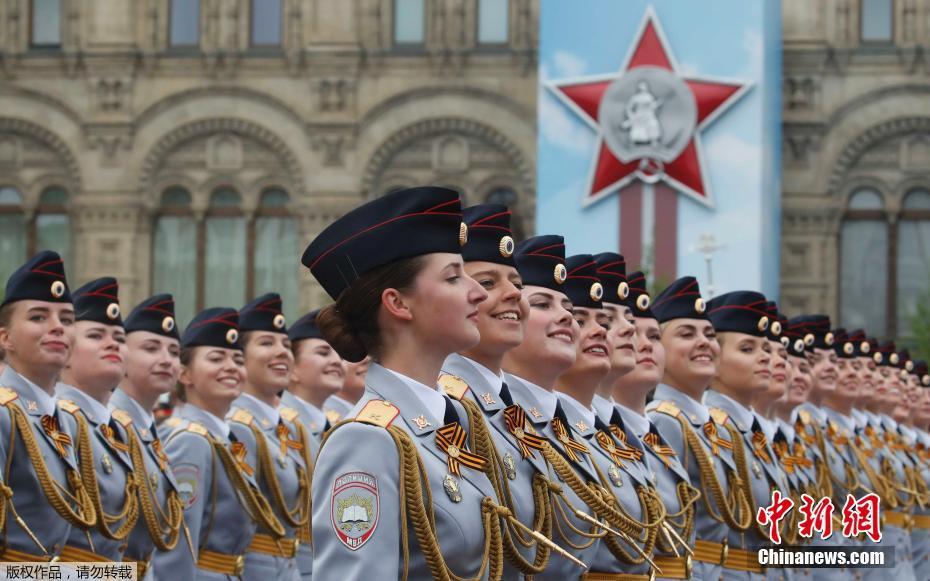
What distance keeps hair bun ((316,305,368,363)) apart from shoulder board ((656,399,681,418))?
3.32 meters

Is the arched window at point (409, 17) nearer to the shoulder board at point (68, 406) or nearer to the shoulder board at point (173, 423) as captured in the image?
the shoulder board at point (173, 423)

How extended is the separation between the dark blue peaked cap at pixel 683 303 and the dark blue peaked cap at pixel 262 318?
244 centimetres

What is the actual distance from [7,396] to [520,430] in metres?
2.43

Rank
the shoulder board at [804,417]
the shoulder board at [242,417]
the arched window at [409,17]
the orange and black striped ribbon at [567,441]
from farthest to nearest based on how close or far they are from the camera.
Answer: the arched window at [409,17], the shoulder board at [804,417], the shoulder board at [242,417], the orange and black striped ribbon at [567,441]

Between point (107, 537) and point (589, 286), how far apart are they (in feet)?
7.42

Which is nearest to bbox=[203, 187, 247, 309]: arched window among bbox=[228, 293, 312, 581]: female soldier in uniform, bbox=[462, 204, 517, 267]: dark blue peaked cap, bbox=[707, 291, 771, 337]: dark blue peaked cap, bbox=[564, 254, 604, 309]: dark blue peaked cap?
bbox=[228, 293, 312, 581]: female soldier in uniform

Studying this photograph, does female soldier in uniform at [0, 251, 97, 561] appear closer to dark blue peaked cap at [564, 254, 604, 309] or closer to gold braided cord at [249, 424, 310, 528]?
gold braided cord at [249, 424, 310, 528]

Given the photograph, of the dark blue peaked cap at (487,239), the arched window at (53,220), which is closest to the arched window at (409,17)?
the arched window at (53,220)

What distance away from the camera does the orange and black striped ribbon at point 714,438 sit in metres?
8.14

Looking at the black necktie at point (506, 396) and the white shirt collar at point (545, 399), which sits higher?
the black necktie at point (506, 396)

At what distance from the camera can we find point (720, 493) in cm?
788

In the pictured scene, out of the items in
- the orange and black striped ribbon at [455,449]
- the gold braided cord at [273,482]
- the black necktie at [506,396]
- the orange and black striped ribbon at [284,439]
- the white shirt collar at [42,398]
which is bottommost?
the gold braided cord at [273,482]

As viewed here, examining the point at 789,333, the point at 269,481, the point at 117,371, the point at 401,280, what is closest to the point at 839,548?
the point at 789,333

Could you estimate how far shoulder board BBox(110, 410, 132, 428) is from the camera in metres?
8.22
